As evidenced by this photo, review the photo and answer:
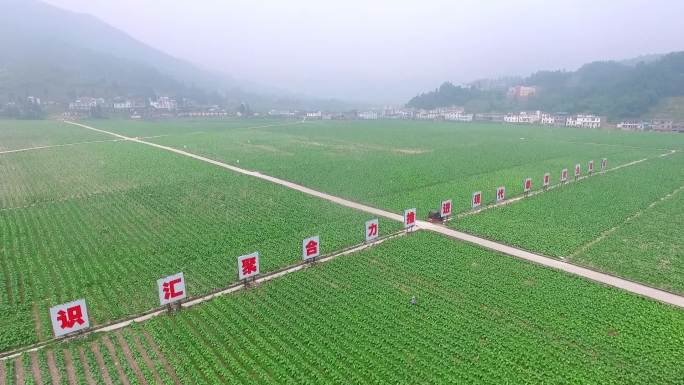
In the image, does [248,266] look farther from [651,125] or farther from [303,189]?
[651,125]

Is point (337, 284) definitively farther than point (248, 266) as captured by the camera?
Yes

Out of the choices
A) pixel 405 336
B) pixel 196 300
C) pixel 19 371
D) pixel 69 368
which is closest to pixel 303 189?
pixel 196 300

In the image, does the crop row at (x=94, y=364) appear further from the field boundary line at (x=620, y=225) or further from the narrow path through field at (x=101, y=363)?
the field boundary line at (x=620, y=225)

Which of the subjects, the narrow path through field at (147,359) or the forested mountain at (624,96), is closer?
the narrow path through field at (147,359)

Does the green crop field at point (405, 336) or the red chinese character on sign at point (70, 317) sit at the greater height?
the red chinese character on sign at point (70, 317)

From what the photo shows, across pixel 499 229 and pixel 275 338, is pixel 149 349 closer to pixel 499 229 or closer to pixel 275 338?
pixel 275 338

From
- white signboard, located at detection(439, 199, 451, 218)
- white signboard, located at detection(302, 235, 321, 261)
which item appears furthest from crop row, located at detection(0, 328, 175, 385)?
white signboard, located at detection(439, 199, 451, 218)

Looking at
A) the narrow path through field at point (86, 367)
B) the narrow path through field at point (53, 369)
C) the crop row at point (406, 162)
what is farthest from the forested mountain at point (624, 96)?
the narrow path through field at point (53, 369)

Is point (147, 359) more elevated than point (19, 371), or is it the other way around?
point (19, 371)
